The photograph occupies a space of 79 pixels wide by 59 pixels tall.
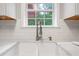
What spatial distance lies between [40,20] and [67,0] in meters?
1.13

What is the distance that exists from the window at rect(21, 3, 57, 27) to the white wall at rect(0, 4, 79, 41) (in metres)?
0.06

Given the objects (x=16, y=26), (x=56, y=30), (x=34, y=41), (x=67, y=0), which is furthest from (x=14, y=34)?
(x=67, y=0)

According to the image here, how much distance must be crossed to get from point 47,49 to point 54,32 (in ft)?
0.65

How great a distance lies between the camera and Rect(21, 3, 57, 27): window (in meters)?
1.57

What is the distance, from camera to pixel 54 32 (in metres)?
1.54

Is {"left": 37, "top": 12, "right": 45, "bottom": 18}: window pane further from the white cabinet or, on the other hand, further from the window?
the white cabinet

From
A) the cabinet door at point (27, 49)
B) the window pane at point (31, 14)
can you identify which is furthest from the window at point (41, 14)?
the cabinet door at point (27, 49)

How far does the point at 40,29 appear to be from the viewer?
1.49 m

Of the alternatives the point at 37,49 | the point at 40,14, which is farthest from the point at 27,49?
the point at 40,14

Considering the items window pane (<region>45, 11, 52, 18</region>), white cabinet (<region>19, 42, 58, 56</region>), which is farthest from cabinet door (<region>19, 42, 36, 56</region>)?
window pane (<region>45, 11, 52, 18</region>)

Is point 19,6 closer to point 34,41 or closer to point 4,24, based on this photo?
point 4,24

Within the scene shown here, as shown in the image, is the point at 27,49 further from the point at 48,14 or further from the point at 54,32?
the point at 48,14

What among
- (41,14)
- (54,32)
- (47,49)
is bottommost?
(47,49)

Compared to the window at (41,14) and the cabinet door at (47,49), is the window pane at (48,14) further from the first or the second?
the cabinet door at (47,49)
